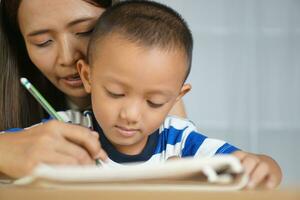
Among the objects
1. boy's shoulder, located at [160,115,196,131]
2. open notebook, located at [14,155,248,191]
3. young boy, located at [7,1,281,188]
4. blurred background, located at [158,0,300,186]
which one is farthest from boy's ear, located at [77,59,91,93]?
blurred background, located at [158,0,300,186]

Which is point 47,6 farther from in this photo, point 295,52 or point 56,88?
point 295,52

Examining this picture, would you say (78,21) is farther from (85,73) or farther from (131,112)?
(131,112)

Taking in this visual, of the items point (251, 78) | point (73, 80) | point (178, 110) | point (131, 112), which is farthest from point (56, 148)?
point (251, 78)

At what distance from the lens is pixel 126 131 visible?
3.63ft

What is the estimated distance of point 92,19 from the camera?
1317mm

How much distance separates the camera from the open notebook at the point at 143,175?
0.61m

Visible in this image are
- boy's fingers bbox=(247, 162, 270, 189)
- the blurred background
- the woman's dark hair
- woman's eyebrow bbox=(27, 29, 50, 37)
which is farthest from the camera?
the blurred background

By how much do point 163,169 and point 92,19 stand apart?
30.5 inches

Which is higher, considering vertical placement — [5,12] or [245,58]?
[5,12]

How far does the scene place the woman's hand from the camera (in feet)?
3.02

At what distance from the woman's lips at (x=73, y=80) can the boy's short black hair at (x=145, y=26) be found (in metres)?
0.13

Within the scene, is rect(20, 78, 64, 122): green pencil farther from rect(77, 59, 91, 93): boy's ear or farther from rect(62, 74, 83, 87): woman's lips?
rect(62, 74, 83, 87): woman's lips

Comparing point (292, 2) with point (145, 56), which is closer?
point (145, 56)

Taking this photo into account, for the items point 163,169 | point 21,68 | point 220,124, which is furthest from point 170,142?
point 220,124
